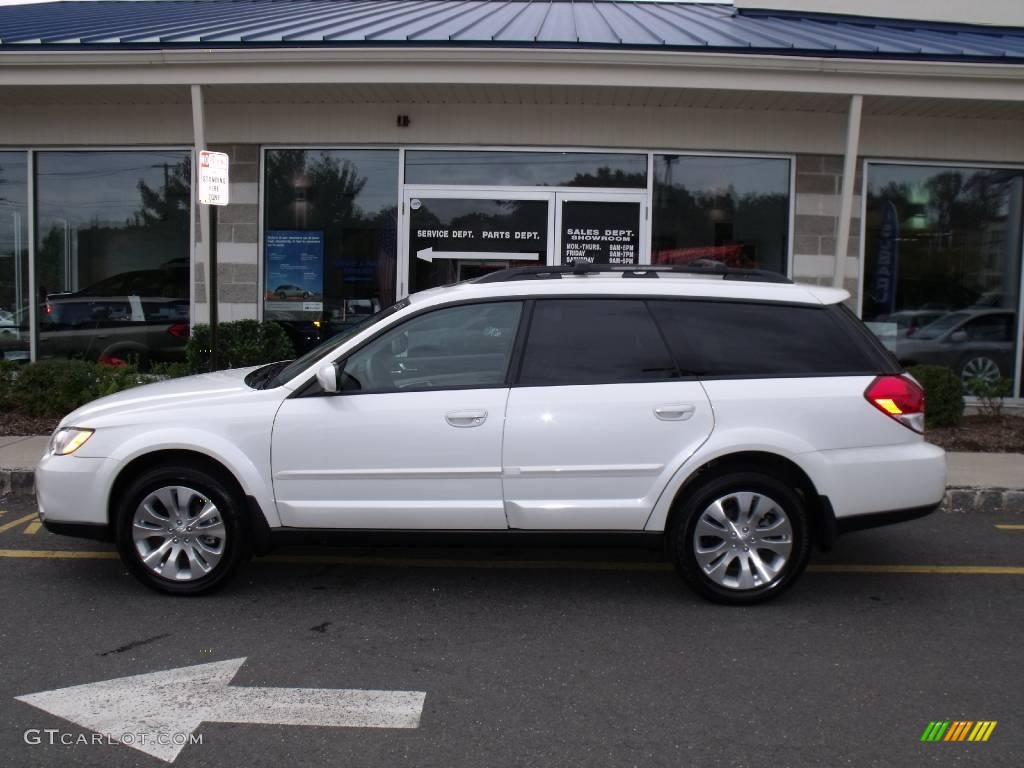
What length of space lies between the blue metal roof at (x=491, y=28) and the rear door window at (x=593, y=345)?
194 inches

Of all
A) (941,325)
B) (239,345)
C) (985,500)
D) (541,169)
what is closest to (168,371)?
(239,345)

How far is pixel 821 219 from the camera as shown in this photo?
10.6 metres

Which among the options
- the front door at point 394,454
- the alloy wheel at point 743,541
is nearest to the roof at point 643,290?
the front door at point 394,454

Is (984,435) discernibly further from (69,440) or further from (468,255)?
(69,440)

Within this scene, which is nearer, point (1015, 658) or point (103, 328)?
point (1015, 658)

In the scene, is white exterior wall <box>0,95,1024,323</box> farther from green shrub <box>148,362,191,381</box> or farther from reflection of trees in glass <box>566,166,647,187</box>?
green shrub <box>148,362,191,381</box>

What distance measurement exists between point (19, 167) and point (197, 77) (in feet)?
11.1

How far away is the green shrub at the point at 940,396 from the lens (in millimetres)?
9375

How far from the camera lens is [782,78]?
9.07 metres

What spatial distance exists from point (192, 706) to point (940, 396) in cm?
→ 817

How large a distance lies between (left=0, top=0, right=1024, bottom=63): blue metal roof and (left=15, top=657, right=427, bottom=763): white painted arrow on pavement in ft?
23.1

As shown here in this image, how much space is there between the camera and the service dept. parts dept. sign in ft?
25.1

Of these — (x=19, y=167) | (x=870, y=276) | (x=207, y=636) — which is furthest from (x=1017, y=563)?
(x=19, y=167)

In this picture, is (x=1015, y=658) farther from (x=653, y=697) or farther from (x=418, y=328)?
(x=418, y=328)
